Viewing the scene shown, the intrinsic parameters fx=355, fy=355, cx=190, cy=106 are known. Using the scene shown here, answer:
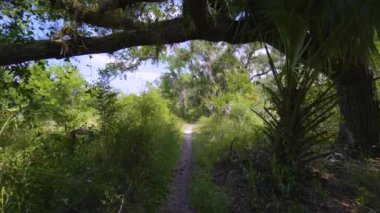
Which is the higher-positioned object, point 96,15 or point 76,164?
point 96,15

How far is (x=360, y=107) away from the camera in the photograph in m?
7.14

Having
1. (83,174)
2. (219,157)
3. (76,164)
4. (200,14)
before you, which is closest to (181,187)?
(219,157)

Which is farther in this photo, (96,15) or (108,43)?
(96,15)

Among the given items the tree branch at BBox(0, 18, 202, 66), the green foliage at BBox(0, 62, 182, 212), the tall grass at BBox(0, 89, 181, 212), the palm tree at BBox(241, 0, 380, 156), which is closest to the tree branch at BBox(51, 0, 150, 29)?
the tree branch at BBox(0, 18, 202, 66)

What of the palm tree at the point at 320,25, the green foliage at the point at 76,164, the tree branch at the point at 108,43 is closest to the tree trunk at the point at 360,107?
the palm tree at the point at 320,25

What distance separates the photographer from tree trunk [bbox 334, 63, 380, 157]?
23.1 ft

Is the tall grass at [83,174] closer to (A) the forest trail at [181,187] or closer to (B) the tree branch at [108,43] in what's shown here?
(A) the forest trail at [181,187]

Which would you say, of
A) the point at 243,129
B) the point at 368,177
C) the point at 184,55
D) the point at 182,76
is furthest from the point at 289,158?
the point at 182,76

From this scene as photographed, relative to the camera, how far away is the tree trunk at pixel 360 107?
705 cm

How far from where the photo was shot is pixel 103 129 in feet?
24.1

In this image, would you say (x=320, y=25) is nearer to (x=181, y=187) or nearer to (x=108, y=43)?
(x=108, y=43)

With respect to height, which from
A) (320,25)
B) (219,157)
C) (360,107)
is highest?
(320,25)

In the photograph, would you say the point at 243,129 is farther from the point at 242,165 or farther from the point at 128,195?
the point at 128,195

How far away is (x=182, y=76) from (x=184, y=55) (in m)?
23.7
